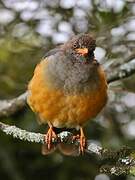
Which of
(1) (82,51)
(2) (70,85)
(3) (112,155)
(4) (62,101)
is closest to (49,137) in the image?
(4) (62,101)

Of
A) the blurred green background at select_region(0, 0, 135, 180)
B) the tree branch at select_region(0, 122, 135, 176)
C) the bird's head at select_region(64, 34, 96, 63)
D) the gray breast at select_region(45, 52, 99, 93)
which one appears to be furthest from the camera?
the blurred green background at select_region(0, 0, 135, 180)

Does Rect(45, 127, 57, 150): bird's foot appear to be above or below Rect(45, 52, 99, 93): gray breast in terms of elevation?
below

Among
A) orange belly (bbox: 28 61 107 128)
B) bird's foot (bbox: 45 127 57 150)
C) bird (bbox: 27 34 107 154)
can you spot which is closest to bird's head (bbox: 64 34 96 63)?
bird (bbox: 27 34 107 154)

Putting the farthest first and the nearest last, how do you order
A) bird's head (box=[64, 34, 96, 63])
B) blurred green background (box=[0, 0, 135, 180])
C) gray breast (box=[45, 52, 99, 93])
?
blurred green background (box=[0, 0, 135, 180]) → gray breast (box=[45, 52, 99, 93]) → bird's head (box=[64, 34, 96, 63])

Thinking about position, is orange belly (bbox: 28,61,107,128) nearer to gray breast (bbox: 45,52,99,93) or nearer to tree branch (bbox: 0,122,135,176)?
gray breast (bbox: 45,52,99,93)

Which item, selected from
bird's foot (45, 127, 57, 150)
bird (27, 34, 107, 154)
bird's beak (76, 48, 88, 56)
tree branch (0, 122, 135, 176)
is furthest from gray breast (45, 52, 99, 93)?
tree branch (0, 122, 135, 176)

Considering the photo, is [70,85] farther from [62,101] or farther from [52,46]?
[52,46]

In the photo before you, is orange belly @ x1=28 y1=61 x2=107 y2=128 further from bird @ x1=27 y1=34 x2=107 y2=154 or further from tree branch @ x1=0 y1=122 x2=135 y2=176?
tree branch @ x1=0 y1=122 x2=135 y2=176

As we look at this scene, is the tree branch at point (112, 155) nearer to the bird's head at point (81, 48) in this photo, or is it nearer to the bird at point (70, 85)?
the bird at point (70, 85)

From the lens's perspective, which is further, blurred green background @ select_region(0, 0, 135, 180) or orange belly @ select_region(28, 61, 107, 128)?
blurred green background @ select_region(0, 0, 135, 180)
